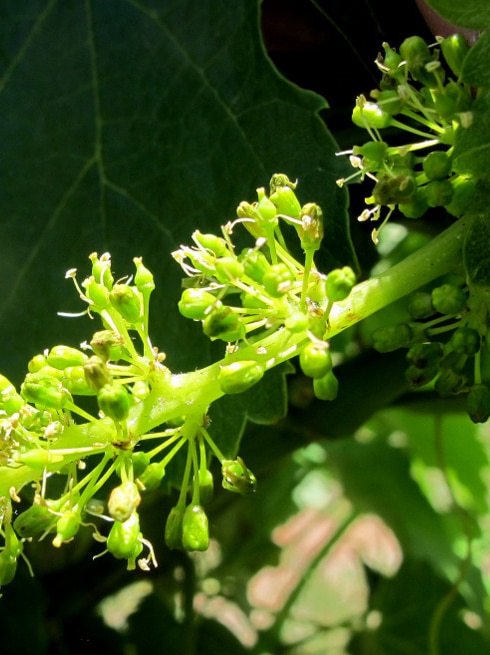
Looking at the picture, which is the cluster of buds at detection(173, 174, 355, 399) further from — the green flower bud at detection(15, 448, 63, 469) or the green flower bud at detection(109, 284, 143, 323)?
the green flower bud at detection(15, 448, 63, 469)

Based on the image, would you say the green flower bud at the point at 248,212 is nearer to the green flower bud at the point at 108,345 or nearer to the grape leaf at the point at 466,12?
the green flower bud at the point at 108,345

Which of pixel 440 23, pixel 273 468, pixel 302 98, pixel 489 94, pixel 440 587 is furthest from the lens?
pixel 440 587

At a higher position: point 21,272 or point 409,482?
point 21,272

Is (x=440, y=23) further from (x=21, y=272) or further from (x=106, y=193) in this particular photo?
(x=21, y=272)

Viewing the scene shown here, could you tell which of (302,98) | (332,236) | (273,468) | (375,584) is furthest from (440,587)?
(302,98)

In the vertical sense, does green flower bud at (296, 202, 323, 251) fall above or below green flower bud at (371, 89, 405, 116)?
below

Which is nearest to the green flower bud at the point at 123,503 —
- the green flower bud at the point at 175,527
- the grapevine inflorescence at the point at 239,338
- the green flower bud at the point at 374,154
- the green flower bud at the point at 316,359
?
the grapevine inflorescence at the point at 239,338

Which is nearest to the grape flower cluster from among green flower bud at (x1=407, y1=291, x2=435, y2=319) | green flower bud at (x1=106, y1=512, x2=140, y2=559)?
green flower bud at (x1=106, y1=512, x2=140, y2=559)
